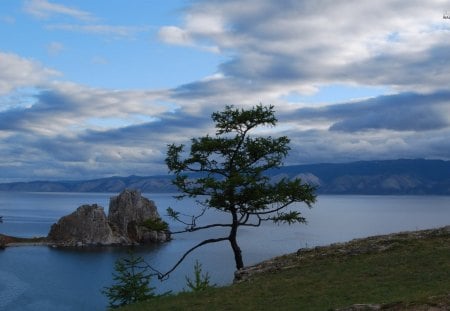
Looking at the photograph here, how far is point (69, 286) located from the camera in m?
88.2

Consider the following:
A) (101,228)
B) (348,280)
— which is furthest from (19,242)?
(348,280)

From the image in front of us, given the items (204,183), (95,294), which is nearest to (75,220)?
(95,294)

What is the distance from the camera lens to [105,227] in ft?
510

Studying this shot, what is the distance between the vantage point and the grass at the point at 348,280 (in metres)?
17.4

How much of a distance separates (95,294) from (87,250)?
6285 centimetres

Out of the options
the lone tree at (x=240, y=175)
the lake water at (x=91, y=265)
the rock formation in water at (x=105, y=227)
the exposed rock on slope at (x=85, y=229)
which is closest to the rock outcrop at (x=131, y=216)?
the rock formation in water at (x=105, y=227)

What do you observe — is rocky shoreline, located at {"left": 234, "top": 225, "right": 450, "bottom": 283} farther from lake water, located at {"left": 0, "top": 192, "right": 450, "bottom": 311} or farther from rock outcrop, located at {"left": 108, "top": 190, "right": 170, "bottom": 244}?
rock outcrop, located at {"left": 108, "top": 190, "right": 170, "bottom": 244}

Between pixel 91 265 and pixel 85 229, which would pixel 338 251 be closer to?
pixel 91 265

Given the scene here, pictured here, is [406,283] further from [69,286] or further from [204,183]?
[69,286]

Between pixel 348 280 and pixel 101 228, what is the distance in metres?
143

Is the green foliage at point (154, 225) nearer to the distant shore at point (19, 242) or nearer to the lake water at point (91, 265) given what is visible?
the lake water at point (91, 265)

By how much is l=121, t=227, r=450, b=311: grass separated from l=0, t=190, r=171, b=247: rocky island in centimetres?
12912

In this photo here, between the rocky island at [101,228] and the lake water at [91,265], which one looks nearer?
the lake water at [91,265]

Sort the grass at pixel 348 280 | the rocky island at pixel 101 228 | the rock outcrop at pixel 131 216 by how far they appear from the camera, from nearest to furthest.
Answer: the grass at pixel 348 280, the rocky island at pixel 101 228, the rock outcrop at pixel 131 216
